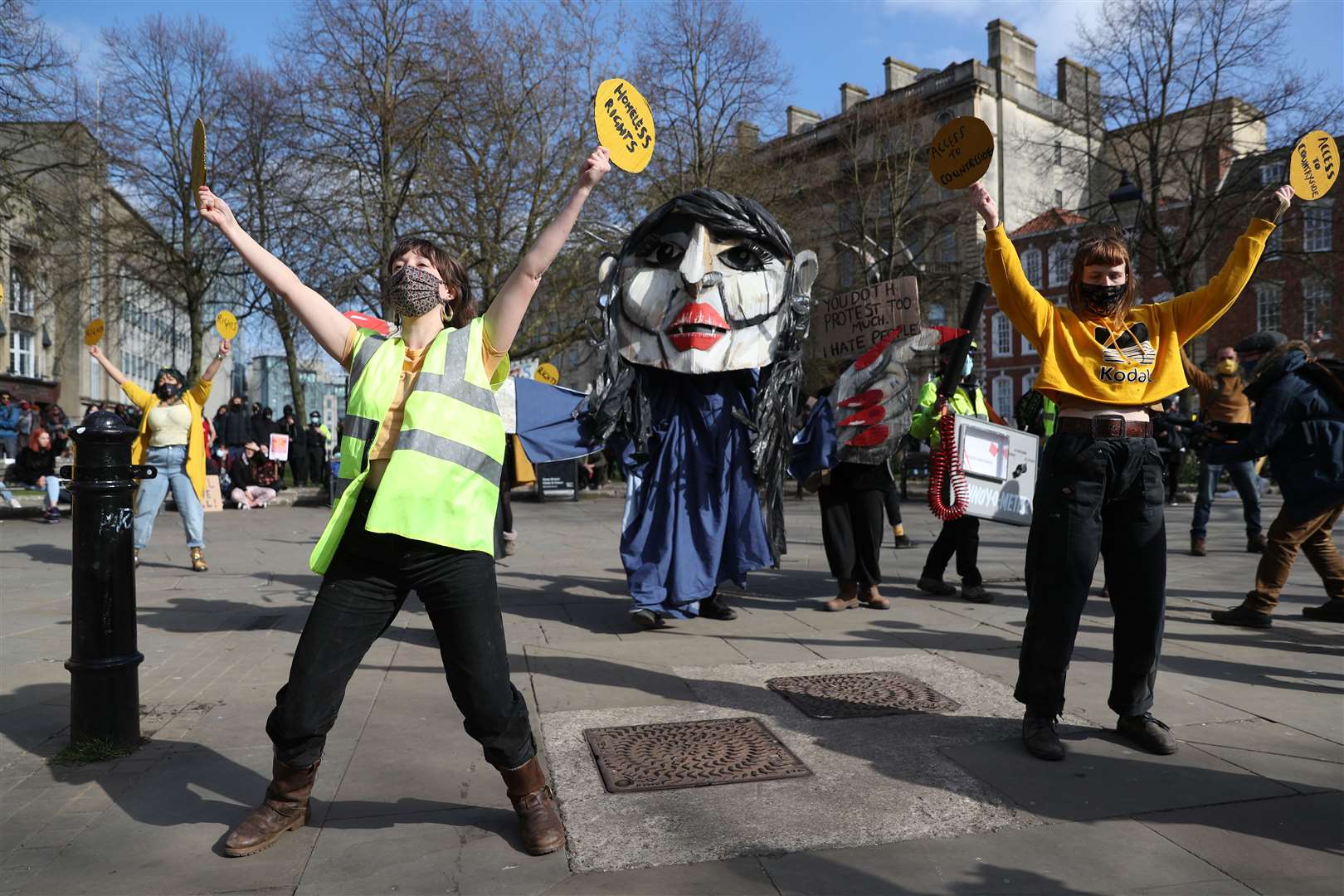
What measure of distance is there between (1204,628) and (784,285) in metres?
3.04

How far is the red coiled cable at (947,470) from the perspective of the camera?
18.8 ft

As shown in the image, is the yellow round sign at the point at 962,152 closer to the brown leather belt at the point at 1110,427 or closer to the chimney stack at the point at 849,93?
the brown leather belt at the point at 1110,427

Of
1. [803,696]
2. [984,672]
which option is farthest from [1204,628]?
[803,696]

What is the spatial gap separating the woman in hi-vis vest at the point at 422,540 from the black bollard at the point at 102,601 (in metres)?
1.06

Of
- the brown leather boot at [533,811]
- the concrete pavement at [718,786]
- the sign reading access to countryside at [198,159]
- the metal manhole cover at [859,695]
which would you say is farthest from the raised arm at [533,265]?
the metal manhole cover at [859,695]

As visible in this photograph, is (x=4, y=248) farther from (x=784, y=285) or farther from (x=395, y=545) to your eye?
(x=395, y=545)

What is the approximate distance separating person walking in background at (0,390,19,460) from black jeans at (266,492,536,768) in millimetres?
19031

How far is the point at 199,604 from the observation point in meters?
6.78

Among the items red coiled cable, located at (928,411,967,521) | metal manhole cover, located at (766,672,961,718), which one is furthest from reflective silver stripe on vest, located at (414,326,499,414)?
red coiled cable, located at (928,411,967,521)

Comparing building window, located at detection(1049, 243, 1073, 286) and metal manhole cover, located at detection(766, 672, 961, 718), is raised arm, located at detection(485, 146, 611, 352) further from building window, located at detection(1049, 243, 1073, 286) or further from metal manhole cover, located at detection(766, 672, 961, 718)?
building window, located at detection(1049, 243, 1073, 286)

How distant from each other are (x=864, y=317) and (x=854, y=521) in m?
1.29

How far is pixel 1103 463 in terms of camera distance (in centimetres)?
347

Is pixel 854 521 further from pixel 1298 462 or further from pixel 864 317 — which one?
pixel 1298 462

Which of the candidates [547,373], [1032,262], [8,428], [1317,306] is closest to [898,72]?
[1032,262]
